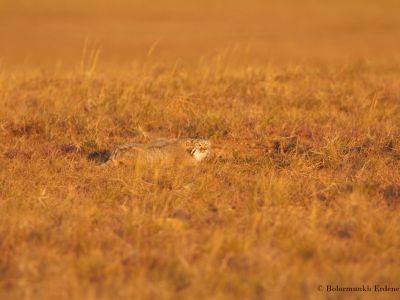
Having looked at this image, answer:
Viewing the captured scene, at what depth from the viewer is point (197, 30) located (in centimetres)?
2272

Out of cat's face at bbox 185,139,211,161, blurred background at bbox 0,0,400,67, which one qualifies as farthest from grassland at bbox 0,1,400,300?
blurred background at bbox 0,0,400,67

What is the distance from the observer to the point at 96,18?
2544 centimetres

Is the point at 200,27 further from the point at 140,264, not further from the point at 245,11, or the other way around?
the point at 140,264

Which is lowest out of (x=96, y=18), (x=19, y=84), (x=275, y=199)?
(x=96, y=18)

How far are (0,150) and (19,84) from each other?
2737 millimetres

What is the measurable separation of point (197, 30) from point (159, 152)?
56.6 feet

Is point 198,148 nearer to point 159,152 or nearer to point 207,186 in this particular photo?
point 159,152

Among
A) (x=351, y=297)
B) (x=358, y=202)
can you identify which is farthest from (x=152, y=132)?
(x=351, y=297)

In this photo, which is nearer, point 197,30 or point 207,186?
point 207,186

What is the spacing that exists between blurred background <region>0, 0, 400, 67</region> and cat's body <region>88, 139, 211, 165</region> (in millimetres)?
6695

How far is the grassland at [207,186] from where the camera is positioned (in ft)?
12.4

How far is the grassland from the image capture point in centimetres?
377

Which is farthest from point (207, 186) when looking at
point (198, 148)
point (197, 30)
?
point (197, 30)

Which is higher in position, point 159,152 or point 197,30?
point 159,152
